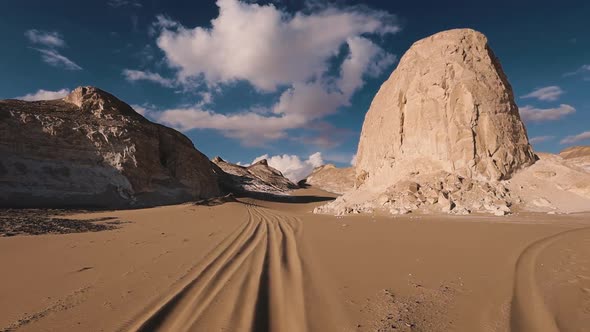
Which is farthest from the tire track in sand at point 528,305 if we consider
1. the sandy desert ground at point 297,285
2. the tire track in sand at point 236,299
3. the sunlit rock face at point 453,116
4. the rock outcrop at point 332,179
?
the rock outcrop at point 332,179

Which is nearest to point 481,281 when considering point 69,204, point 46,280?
point 46,280

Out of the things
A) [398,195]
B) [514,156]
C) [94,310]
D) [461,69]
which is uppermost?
[461,69]

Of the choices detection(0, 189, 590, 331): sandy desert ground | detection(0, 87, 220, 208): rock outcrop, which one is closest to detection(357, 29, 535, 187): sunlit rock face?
detection(0, 189, 590, 331): sandy desert ground

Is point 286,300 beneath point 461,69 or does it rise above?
beneath

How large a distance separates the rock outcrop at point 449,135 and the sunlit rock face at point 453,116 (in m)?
0.05

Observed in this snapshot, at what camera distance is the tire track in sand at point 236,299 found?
2.83 metres

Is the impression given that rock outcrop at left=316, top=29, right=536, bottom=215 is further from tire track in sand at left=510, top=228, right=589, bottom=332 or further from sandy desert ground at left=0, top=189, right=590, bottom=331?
tire track in sand at left=510, top=228, right=589, bottom=332

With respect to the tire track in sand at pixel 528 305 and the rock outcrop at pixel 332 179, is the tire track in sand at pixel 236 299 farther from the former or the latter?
the rock outcrop at pixel 332 179

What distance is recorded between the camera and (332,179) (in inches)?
2908

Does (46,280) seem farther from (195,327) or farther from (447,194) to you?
(447,194)

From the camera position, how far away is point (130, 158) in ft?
69.9

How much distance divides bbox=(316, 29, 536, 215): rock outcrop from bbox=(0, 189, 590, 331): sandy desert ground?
9190 millimetres

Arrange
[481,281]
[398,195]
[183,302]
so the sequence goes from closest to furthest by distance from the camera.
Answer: [183,302] → [481,281] → [398,195]

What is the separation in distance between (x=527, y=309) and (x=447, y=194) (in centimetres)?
1374
